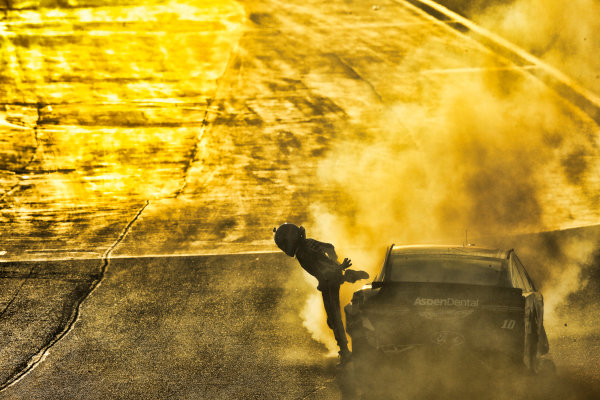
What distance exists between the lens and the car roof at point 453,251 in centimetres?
830

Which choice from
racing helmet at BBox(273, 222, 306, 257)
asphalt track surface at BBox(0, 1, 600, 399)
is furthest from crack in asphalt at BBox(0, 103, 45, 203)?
racing helmet at BBox(273, 222, 306, 257)

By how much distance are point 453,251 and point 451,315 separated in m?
1.46

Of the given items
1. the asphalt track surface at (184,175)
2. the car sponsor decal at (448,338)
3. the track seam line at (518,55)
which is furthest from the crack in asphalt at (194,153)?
the car sponsor decal at (448,338)

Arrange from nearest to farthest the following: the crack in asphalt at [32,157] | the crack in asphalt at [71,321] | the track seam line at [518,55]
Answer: the crack in asphalt at [71,321] → the crack in asphalt at [32,157] → the track seam line at [518,55]

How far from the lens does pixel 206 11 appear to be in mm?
29969

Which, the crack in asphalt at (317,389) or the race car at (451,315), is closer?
the race car at (451,315)

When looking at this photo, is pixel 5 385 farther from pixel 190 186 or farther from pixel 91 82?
pixel 91 82

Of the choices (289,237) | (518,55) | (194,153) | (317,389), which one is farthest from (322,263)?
(518,55)

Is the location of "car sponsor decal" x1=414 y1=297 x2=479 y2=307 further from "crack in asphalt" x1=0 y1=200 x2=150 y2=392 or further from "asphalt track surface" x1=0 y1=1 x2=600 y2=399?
"crack in asphalt" x1=0 y1=200 x2=150 y2=392

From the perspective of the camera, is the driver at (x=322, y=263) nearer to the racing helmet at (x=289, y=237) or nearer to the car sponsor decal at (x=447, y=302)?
the racing helmet at (x=289, y=237)

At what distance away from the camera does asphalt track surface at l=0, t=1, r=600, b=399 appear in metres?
9.05

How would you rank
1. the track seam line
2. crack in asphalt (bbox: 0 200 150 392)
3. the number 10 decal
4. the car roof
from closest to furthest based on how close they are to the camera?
the number 10 decal, the car roof, crack in asphalt (bbox: 0 200 150 392), the track seam line

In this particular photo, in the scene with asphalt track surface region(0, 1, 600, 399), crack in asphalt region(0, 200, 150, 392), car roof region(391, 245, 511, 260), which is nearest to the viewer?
car roof region(391, 245, 511, 260)

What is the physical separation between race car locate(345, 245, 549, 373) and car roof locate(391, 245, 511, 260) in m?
0.37
